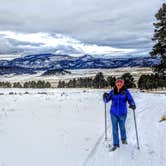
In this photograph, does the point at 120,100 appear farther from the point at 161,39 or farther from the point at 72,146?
the point at 161,39

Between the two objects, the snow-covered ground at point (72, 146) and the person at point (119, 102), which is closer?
the snow-covered ground at point (72, 146)

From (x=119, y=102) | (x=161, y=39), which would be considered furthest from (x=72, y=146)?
(x=161, y=39)

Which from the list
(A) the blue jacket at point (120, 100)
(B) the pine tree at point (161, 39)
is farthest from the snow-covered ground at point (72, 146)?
(B) the pine tree at point (161, 39)

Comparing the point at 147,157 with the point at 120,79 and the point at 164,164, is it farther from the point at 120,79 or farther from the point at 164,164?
the point at 120,79

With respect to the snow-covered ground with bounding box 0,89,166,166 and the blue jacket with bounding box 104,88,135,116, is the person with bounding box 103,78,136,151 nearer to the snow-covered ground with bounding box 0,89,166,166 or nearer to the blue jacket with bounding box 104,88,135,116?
the blue jacket with bounding box 104,88,135,116

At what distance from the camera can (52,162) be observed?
7.46m

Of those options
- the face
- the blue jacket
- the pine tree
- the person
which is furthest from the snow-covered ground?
the pine tree

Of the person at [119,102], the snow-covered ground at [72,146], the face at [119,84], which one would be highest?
the face at [119,84]

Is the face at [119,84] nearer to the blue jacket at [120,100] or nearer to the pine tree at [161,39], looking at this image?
the blue jacket at [120,100]

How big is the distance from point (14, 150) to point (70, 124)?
5185mm

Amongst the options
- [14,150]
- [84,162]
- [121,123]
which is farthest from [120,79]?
[14,150]

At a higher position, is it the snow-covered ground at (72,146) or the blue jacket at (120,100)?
the blue jacket at (120,100)

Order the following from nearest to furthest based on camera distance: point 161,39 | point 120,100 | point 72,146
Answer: point 120,100, point 72,146, point 161,39

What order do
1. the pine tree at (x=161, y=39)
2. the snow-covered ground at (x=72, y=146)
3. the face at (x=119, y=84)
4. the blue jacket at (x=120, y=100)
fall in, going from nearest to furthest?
the snow-covered ground at (x=72, y=146)
the face at (x=119, y=84)
the blue jacket at (x=120, y=100)
the pine tree at (x=161, y=39)
